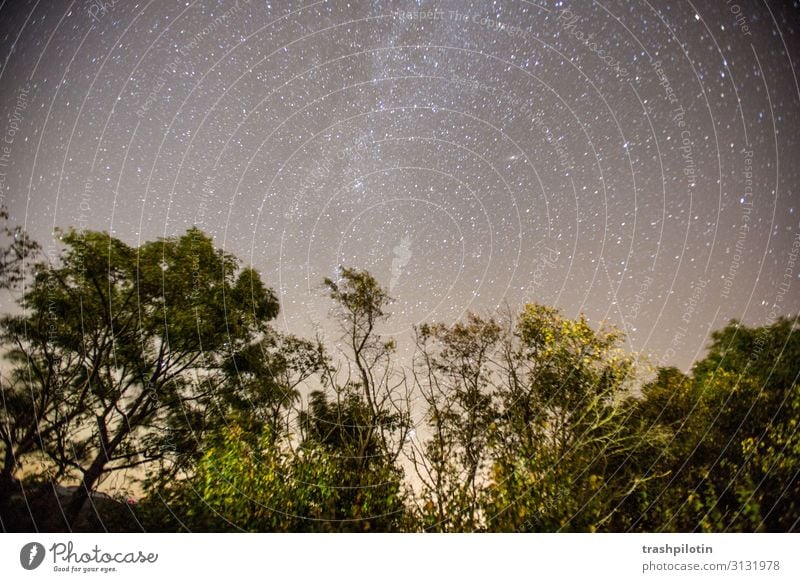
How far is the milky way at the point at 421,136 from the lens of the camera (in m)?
3.01

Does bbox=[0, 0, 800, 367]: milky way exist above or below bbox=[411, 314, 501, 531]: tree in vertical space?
above

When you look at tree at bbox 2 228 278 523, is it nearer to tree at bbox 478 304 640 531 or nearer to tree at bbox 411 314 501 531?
tree at bbox 411 314 501 531

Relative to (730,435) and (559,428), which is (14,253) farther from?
(730,435)

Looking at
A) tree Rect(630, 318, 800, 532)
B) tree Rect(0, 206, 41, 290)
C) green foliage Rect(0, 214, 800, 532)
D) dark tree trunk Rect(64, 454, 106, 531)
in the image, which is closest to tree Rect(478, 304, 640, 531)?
green foliage Rect(0, 214, 800, 532)

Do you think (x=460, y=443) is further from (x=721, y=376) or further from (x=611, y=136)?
(x=611, y=136)

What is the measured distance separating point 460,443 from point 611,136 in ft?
9.27

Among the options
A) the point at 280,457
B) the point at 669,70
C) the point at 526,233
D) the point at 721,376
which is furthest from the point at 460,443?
the point at 669,70

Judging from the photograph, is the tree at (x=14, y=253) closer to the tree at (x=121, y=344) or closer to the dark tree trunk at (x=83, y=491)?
the tree at (x=121, y=344)
